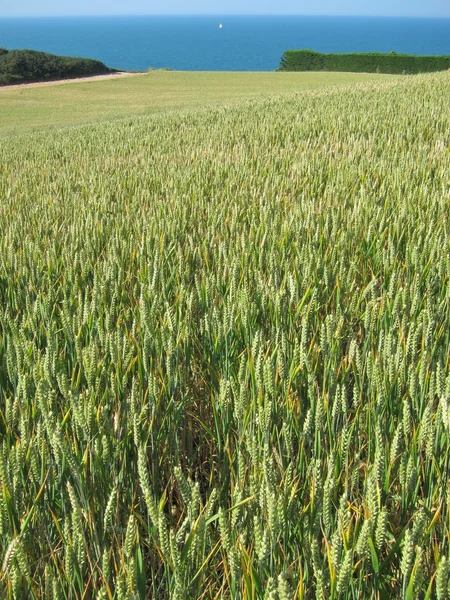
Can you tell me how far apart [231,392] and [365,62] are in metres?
30.2

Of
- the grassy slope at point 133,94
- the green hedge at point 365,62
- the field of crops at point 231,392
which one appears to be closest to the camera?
the field of crops at point 231,392

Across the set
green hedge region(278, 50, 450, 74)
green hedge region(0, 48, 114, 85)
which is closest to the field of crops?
green hedge region(278, 50, 450, 74)

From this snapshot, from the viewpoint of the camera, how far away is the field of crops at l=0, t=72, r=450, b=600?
0.85 metres

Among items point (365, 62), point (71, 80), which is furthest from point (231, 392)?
point (365, 62)

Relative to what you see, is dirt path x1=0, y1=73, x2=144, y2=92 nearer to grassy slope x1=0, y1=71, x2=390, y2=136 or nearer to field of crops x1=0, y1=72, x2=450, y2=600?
grassy slope x1=0, y1=71, x2=390, y2=136

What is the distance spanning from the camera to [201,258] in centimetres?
226

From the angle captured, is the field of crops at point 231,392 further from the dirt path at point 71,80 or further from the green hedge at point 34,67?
the green hedge at point 34,67

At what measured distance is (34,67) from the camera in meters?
28.0

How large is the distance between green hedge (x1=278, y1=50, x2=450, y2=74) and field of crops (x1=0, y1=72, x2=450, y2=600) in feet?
81.4

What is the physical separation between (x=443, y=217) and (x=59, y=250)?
1467 mm

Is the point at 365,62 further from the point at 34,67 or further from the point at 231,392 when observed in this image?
the point at 231,392

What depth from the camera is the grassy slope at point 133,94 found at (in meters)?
17.1

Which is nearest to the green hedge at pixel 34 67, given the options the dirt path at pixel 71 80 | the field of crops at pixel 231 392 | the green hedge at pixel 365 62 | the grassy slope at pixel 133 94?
the dirt path at pixel 71 80

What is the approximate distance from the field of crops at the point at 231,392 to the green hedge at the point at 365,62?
24.8m
